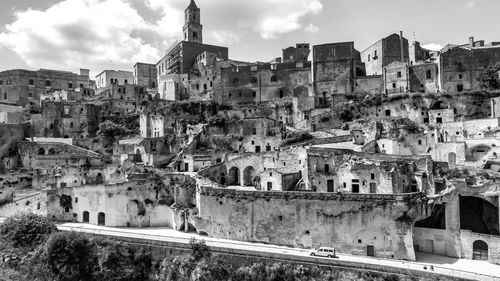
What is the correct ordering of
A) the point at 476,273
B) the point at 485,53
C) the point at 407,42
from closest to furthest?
the point at 476,273
the point at 485,53
the point at 407,42

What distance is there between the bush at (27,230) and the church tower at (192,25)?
46.3 meters

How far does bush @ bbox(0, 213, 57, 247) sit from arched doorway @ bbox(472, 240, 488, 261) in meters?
28.4

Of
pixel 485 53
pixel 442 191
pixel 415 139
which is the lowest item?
pixel 442 191

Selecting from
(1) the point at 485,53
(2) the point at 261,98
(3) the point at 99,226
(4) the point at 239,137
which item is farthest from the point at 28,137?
(1) the point at 485,53

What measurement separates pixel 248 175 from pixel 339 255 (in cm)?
1429

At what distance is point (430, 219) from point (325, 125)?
Answer: 802 inches

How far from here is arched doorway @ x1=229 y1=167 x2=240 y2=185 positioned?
1505 inches

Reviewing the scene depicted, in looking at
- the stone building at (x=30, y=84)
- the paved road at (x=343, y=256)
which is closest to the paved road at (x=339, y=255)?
the paved road at (x=343, y=256)

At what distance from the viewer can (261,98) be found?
185ft

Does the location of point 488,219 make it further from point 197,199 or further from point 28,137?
point 28,137

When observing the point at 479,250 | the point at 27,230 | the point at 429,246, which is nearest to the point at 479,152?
the point at 479,250

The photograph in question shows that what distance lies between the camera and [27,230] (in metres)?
29.7

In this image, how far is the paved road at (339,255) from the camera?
854 inches

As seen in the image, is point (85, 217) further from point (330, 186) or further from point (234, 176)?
point (330, 186)
